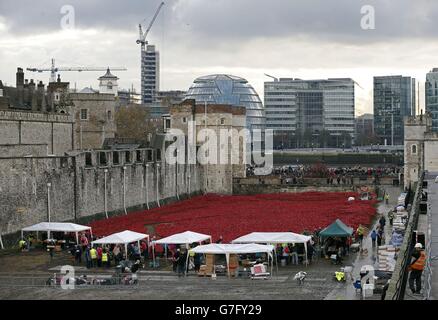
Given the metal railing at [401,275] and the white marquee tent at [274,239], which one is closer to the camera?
the metal railing at [401,275]

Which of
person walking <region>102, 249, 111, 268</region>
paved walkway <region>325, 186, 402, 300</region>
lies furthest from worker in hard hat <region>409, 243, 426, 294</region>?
person walking <region>102, 249, 111, 268</region>

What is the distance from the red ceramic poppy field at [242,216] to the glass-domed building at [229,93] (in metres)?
88.6

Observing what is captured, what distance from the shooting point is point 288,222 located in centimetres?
4338

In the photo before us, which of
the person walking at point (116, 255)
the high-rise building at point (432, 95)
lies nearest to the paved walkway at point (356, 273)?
the person walking at point (116, 255)

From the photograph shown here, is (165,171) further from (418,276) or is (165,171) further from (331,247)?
(418,276)

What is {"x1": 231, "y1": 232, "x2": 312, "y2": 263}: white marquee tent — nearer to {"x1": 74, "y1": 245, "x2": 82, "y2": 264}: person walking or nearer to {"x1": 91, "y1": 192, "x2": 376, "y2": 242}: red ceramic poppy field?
{"x1": 91, "y1": 192, "x2": 376, "y2": 242}: red ceramic poppy field

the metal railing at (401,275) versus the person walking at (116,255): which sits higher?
the metal railing at (401,275)

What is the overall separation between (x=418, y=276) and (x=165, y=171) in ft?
147

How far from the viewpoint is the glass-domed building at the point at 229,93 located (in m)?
153

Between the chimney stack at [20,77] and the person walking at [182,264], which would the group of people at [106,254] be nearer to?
the person walking at [182,264]

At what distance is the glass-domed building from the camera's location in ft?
501

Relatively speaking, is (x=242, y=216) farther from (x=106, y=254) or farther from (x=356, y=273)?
(x=356, y=273)

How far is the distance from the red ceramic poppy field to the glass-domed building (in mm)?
88580

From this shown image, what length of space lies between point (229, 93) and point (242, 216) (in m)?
109
